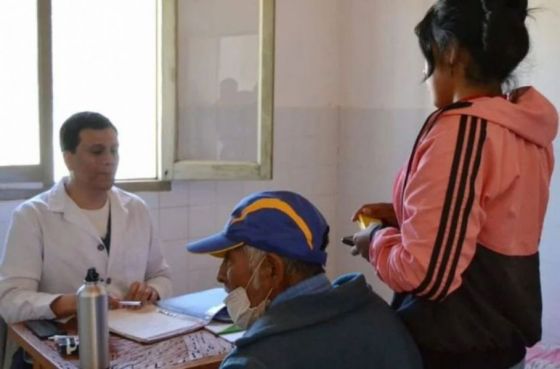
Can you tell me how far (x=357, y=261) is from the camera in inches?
136

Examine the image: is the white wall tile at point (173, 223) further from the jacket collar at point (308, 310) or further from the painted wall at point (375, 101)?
the jacket collar at point (308, 310)

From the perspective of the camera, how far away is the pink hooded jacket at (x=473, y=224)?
115 centimetres

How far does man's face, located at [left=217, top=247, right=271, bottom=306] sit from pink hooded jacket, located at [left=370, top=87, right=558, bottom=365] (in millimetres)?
207

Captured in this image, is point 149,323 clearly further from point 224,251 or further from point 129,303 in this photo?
point 224,251

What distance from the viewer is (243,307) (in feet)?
4.32

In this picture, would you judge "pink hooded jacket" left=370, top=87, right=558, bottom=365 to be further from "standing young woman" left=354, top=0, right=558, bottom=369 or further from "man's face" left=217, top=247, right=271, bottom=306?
"man's face" left=217, top=247, right=271, bottom=306

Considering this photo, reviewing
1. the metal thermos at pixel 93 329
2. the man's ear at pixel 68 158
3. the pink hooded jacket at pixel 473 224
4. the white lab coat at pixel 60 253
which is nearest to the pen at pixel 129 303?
the white lab coat at pixel 60 253

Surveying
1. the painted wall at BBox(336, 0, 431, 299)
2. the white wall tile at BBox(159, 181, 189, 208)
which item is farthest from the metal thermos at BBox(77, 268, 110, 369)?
the painted wall at BBox(336, 0, 431, 299)

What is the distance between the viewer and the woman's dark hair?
1211 millimetres

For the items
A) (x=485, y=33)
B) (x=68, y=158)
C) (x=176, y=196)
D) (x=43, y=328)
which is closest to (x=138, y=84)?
(x=176, y=196)

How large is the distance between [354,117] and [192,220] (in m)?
0.97

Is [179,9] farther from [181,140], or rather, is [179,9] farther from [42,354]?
[42,354]

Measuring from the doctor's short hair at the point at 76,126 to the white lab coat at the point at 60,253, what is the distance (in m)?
0.13

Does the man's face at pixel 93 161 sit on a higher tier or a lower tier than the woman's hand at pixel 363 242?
higher
